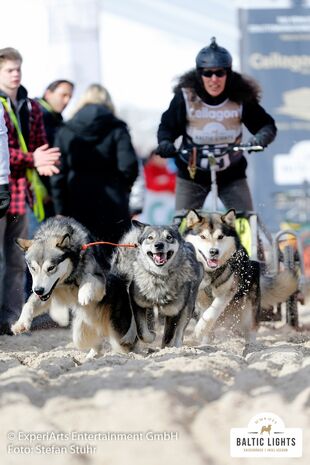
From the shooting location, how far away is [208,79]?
6836mm

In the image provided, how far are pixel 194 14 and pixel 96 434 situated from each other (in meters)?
11.3

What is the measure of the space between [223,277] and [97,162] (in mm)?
1902

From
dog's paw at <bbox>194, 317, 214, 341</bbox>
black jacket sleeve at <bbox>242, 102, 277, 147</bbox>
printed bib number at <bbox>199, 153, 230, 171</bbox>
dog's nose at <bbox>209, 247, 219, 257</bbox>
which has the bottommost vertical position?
dog's paw at <bbox>194, 317, 214, 341</bbox>

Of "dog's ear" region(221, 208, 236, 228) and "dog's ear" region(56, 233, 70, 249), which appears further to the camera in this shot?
"dog's ear" region(221, 208, 236, 228)

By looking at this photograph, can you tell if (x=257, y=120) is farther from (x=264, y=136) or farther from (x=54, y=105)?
(x=54, y=105)

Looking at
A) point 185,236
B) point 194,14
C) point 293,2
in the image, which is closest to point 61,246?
point 185,236

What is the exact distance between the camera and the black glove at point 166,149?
6.79 meters

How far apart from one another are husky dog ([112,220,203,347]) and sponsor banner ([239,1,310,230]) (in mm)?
6238

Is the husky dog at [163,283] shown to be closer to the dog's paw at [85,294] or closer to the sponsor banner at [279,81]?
the dog's paw at [85,294]

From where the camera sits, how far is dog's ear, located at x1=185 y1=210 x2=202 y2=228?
21.1ft

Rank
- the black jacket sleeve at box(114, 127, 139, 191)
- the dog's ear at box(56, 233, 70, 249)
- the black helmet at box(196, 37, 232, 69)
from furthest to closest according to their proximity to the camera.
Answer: the black jacket sleeve at box(114, 127, 139, 191), the black helmet at box(196, 37, 232, 69), the dog's ear at box(56, 233, 70, 249)

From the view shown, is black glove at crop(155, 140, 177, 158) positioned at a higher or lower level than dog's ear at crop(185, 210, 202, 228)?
higher

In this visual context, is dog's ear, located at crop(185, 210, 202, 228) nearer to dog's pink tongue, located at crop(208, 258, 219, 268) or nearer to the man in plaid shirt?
dog's pink tongue, located at crop(208, 258, 219, 268)

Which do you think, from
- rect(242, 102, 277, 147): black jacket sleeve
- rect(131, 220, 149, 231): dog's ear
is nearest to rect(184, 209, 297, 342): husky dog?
rect(131, 220, 149, 231): dog's ear
